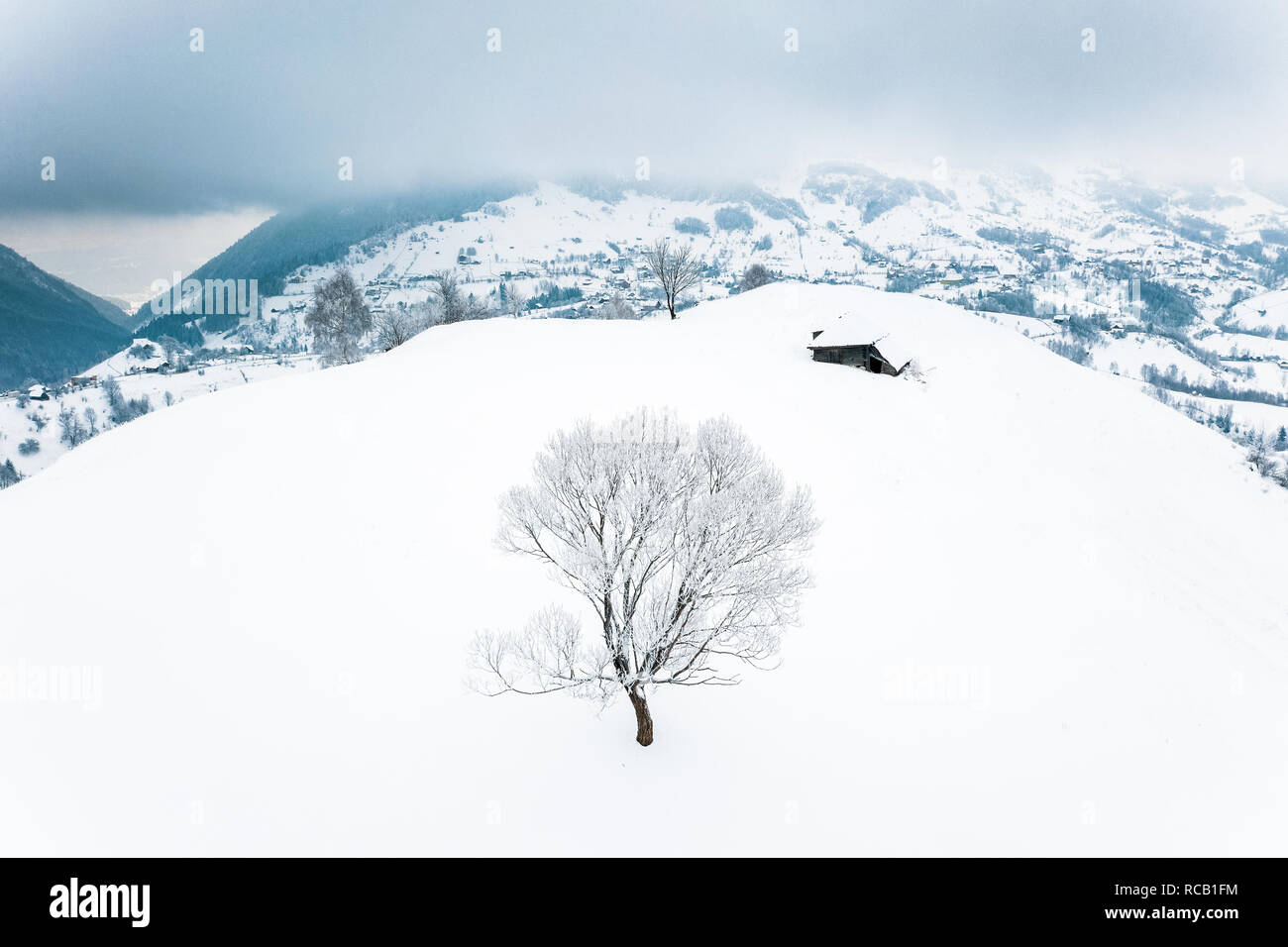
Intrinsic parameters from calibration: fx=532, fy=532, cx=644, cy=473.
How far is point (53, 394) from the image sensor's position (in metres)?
163

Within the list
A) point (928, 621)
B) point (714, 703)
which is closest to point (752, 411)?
point (928, 621)

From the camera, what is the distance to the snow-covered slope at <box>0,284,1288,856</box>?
13656 mm

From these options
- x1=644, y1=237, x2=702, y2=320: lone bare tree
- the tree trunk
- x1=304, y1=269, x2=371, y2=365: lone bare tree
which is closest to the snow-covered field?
x1=304, y1=269, x2=371, y2=365: lone bare tree

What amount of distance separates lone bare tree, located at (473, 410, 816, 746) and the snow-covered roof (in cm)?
3261

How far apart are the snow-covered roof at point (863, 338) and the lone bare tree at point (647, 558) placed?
32613mm

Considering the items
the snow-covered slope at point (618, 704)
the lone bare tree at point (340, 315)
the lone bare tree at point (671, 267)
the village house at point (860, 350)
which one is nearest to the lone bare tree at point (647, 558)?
the snow-covered slope at point (618, 704)

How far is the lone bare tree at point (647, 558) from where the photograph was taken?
1333 cm

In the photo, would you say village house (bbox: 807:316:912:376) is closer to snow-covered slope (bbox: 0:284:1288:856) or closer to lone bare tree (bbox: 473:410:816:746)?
snow-covered slope (bbox: 0:284:1288:856)

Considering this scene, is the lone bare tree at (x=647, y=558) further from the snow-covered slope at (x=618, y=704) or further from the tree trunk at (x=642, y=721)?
the snow-covered slope at (x=618, y=704)

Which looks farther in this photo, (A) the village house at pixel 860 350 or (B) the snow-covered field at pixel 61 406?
(B) the snow-covered field at pixel 61 406
